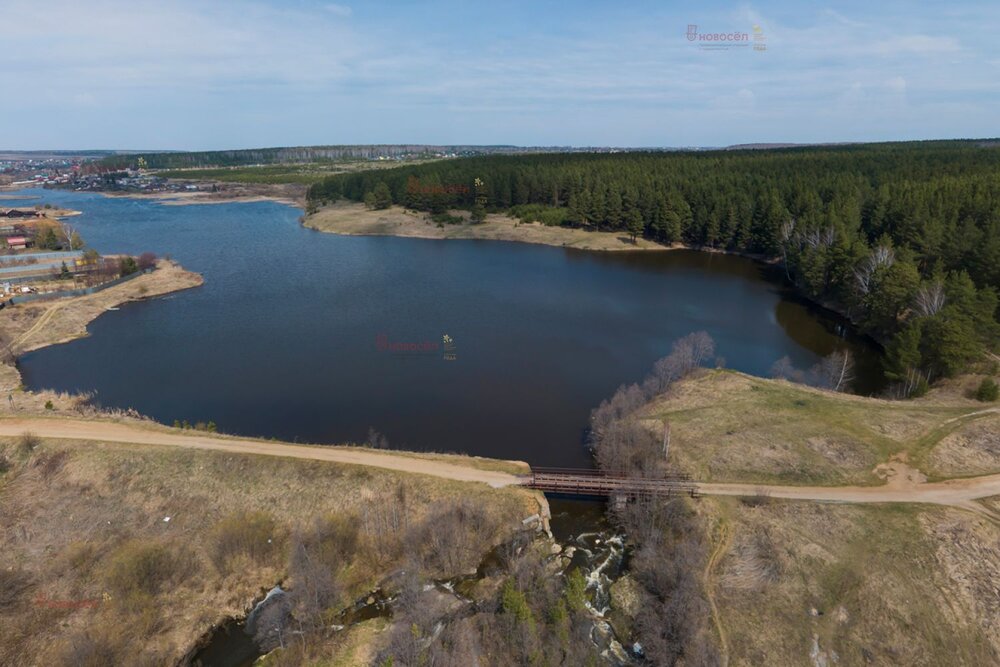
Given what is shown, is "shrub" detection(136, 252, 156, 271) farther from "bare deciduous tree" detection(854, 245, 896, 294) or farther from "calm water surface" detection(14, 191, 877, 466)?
"bare deciduous tree" detection(854, 245, 896, 294)

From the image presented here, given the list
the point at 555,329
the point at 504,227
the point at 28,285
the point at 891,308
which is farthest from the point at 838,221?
the point at 28,285

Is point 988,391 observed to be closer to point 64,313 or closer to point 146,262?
point 64,313

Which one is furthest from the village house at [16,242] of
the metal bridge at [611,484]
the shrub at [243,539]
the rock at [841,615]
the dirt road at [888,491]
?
the rock at [841,615]

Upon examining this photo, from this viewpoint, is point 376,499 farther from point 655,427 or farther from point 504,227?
point 504,227

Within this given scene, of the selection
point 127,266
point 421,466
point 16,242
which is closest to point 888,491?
point 421,466

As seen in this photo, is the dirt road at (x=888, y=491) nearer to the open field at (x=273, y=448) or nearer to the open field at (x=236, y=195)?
the open field at (x=273, y=448)

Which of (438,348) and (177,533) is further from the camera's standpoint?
(438,348)
